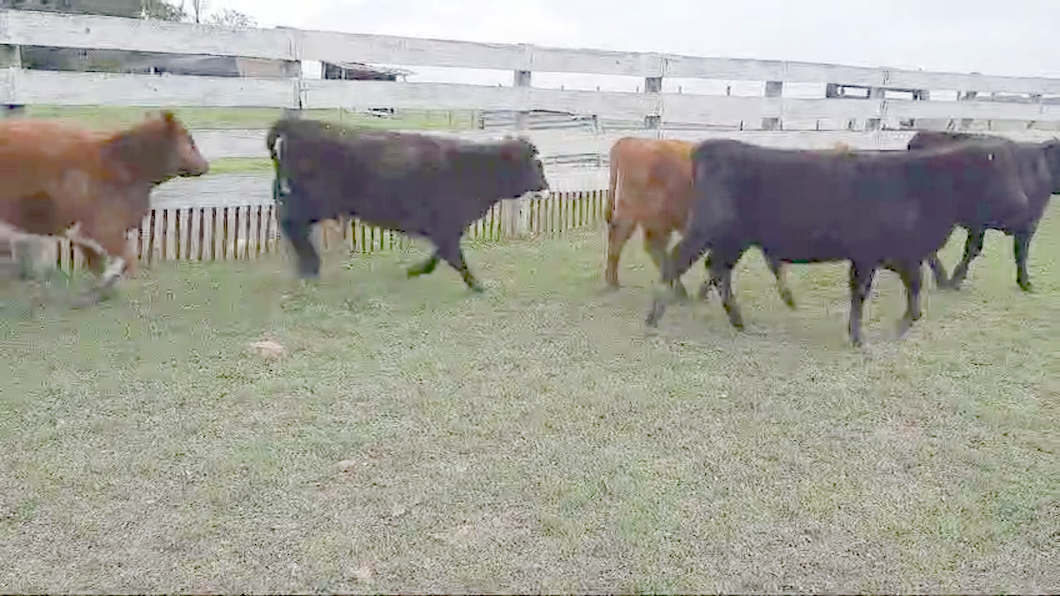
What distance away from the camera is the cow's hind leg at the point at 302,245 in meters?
6.30

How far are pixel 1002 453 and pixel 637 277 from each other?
3.55 metres

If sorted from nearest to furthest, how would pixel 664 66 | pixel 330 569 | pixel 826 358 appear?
pixel 330 569
pixel 826 358
pixel 664 66

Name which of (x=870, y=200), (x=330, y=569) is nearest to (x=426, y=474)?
(x=330, y=569)

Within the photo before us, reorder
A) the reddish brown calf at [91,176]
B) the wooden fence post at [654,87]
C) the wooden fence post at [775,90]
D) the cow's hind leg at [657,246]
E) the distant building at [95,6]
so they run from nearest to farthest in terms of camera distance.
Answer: the reddish brown calf at [91,176]
the cow's hind leg at [657,246]
the wooden fence post at [654,87]
the wooden fence post at [775,90]
the distant building at [95,6]

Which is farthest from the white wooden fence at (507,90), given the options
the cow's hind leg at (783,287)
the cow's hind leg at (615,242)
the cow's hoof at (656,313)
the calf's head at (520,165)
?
the cow's hoof at (656,313)

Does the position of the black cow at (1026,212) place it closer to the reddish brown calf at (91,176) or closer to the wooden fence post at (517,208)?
the wooden fence post at (517,208)

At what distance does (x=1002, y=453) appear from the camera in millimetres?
3889

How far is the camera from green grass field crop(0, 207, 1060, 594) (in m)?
2.88

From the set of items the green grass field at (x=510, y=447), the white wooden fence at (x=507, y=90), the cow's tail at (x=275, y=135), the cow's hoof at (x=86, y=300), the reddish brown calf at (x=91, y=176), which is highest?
the white wooden fence at (x=507, y=90)

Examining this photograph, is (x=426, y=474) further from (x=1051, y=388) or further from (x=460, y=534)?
(x=1051, y=388)

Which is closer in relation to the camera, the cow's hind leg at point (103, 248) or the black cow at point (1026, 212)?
the cow's hind leg at point (103, 248)

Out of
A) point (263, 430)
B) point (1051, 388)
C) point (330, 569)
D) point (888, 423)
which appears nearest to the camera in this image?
point (330, 569)

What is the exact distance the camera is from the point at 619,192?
6551mm

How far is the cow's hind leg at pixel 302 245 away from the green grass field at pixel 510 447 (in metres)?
0.23
